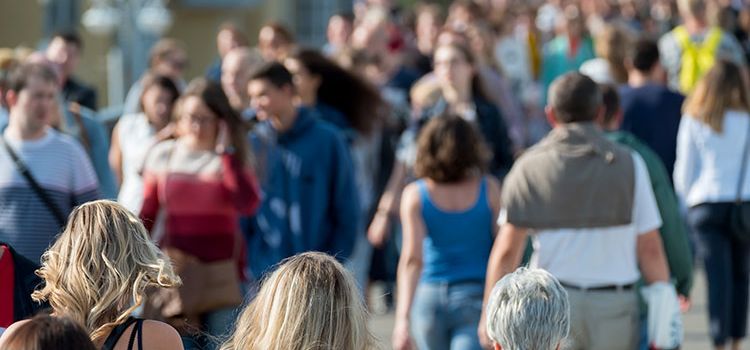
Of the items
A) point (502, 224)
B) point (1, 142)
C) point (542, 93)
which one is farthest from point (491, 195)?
point (542, 93)

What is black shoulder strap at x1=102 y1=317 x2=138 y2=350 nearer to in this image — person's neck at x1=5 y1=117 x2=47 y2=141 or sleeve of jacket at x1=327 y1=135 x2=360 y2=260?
person's neck at x1=5 y1=117 x2=47 y2=141

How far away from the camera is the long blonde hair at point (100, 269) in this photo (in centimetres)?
432

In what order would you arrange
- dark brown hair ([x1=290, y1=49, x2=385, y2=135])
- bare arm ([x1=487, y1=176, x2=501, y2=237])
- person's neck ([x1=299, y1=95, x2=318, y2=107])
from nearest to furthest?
Answer: 1. bare arm ([x1=487, y1=176, x2=501, y2=237])
2. person's neck ([x1=299, y1=95, x2=318, y2=107])
3. dark brown hair ([x1=290, y1=49, x2=385, y2=135])

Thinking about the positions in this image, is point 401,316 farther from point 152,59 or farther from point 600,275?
point 152,59

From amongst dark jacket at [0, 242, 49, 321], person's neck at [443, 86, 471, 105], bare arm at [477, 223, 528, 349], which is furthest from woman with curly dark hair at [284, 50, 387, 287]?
dark jacket at [0, 242, 49, 321]

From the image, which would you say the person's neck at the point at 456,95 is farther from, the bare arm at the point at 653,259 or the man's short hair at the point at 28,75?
the bare arm at the point at 653,259

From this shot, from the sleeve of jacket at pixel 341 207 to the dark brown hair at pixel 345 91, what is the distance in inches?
61.8

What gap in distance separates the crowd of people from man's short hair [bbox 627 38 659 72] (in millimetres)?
11

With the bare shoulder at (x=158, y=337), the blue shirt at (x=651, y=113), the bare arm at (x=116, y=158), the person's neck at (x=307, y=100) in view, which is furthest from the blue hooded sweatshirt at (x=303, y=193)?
the bare shoulder at (x=158, y=337)

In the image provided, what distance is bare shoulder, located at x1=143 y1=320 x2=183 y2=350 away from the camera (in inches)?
172

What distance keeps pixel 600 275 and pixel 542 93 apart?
987 centimetres

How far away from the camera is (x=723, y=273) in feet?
31.5

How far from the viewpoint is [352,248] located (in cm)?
866

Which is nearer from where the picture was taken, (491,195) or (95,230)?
(95,230)
